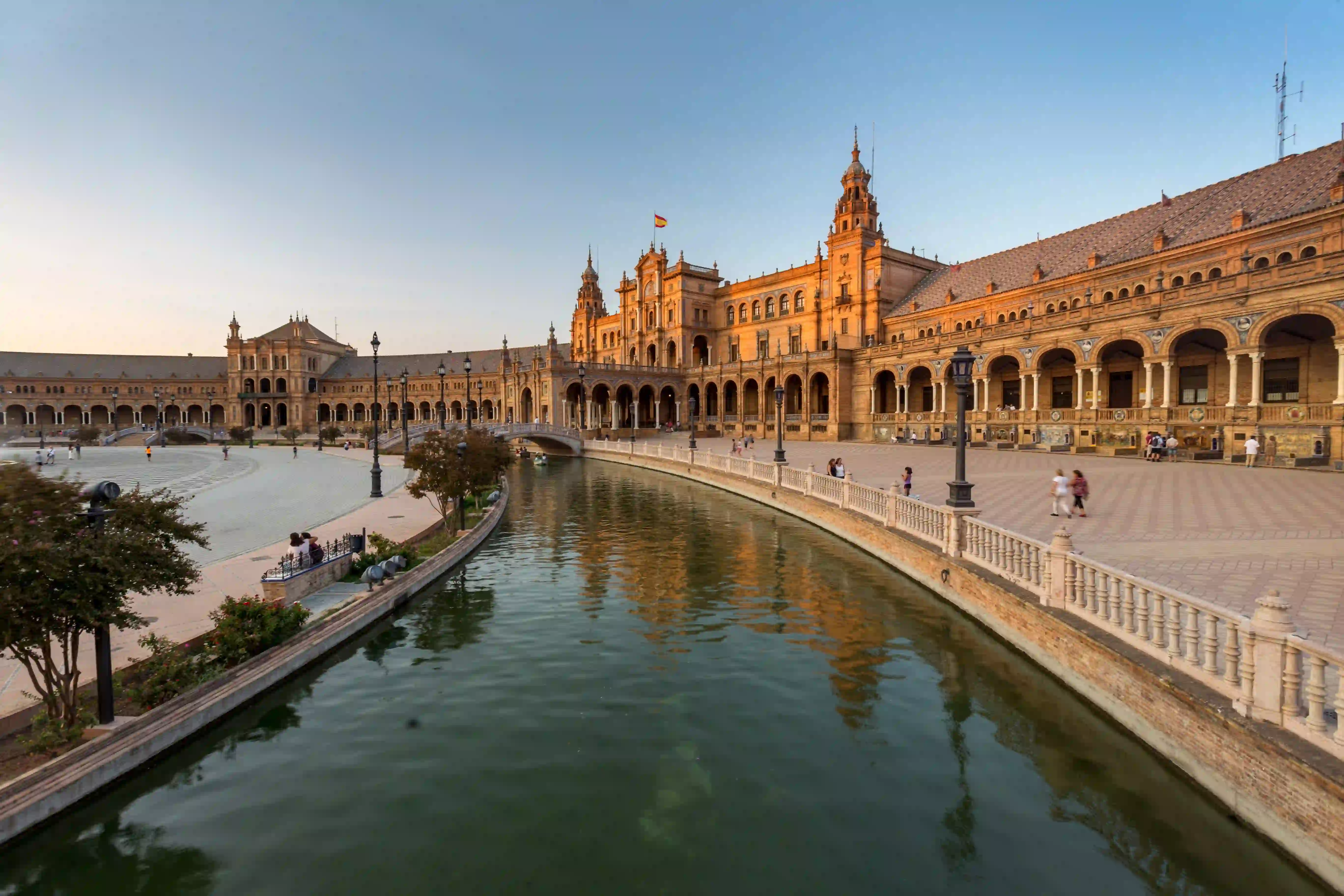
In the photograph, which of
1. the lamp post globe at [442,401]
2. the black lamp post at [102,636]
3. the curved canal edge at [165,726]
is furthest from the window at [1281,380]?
the lamp post globe at [442,401]

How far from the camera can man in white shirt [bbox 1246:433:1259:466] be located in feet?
77.4

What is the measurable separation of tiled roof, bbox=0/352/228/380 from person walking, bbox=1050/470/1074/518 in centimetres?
12483

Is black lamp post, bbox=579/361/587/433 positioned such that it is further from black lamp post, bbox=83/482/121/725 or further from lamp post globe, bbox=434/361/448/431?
black lamp post, bbox=83/482/121/725

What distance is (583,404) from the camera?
68.9 m

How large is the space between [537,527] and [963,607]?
44.1ft

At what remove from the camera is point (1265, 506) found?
15.1 metres

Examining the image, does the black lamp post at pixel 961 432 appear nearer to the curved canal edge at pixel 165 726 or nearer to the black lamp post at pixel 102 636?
the curved canal edge at pixel 165 726

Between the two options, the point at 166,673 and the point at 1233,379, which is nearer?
the point at 166,673

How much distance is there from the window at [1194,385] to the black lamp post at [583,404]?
109ft

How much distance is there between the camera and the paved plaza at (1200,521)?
8.76 metres

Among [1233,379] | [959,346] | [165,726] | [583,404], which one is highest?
[959,346]

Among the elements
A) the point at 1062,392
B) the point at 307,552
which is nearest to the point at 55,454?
the point at 307,552

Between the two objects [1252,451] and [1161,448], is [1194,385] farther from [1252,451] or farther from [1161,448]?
[1252,451]

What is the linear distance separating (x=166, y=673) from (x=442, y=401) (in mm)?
66087
